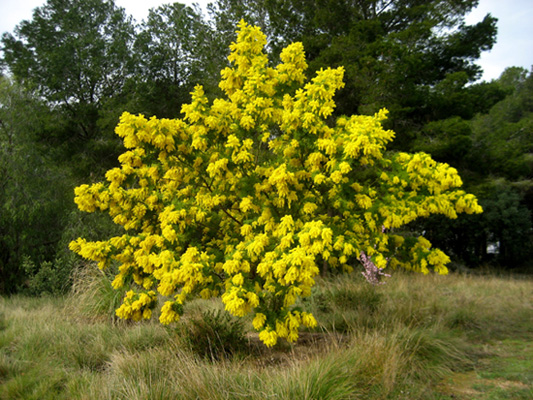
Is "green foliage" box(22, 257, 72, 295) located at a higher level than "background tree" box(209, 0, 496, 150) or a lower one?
lower

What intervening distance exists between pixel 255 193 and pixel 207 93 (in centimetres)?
1104

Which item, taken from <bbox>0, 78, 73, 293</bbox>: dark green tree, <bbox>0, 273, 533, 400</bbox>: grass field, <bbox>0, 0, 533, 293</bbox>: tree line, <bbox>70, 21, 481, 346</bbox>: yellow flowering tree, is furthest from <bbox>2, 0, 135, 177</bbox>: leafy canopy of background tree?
<bbox>70, 21, 481, 346</bbox>: yellow flowering tree

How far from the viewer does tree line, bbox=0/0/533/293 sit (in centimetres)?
1088

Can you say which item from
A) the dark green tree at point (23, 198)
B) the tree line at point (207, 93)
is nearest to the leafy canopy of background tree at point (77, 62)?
the tree line at point (207, 93)

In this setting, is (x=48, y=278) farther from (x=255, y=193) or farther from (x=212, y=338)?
(x=255, y=193)

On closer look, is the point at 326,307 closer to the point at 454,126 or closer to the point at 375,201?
the point at 375,201

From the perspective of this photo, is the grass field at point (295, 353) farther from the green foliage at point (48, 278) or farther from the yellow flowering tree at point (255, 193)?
the green foliage at point (48, 278)

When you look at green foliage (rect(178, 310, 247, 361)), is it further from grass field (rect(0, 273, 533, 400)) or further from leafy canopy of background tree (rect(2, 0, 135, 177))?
leafy canopy of background tree (rect(2, 0, 135, 177))

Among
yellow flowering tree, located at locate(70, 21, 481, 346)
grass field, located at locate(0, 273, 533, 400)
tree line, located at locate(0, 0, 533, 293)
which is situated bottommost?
grass field, located at locate(0, 273, 533, 400)

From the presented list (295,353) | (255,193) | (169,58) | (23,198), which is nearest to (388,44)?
(255,193)

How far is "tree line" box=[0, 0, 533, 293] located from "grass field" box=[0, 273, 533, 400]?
11.5 feet

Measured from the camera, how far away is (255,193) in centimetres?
522

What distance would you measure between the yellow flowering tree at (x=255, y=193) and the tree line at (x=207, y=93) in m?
6.23

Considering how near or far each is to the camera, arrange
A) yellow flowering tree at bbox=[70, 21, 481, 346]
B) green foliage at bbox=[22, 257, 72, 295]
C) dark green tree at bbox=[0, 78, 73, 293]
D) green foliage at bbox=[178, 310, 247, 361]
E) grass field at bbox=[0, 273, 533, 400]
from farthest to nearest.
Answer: dark green tree at bbox=[0, 78, 73, 293] < green foliage at bbox=[22, 257, 72, 295] < green foliage at bbox=[178, 310, 247, 361] < yellow flowering tree at bbox=[70, 21, 481, 346] < grass field at bbox=[0, 273, 533, 400]
